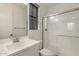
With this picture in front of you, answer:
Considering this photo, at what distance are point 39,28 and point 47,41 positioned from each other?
60 centimetres

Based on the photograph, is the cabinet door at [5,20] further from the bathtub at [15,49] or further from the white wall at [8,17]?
the bathtub at [15,49]

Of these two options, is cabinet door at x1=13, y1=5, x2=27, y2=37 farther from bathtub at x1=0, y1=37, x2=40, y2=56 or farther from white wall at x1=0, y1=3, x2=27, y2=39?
bathtub at x1=0, y1=37, x2=40, y2=56

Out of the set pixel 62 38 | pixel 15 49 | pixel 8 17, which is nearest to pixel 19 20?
pixel 8 17

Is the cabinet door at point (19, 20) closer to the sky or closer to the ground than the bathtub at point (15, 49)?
closer to the sky

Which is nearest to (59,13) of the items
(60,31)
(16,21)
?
(60,31)

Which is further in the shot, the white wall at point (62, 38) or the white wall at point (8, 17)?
the white wall at point (62, 38)

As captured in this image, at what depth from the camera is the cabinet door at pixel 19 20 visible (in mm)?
1471

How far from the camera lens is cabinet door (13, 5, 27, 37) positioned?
1.47 m

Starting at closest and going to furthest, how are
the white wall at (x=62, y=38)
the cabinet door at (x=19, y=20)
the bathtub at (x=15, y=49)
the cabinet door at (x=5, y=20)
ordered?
the bathtub at (x=15, y=49), the cabinet door at (x=5, y=20), the cabinet door at (x=19, y=20), the white wall at (x=62, y=38)

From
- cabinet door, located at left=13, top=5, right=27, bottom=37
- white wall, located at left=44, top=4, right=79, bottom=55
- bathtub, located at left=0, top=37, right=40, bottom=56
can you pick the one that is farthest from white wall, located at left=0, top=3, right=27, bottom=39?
white wall, located at left=44, top=4, right=79, bottom=55

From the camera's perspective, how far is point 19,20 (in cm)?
159

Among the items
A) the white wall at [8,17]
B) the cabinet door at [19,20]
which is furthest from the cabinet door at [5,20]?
the cabinet door at [19,20]

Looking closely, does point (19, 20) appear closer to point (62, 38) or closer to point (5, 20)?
point (5, 20)

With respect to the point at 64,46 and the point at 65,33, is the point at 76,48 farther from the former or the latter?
the point at 65,33
